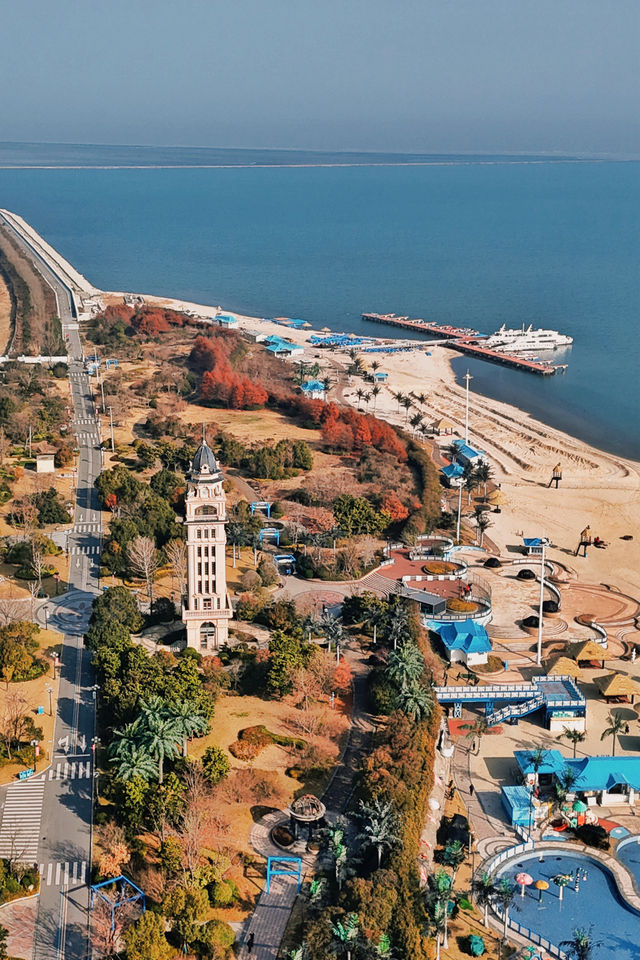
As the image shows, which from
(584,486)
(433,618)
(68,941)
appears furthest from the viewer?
(584,486)

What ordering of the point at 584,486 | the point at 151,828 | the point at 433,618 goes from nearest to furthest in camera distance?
1. the point at 151,828
2. the point at 433,618
3. the point at 584,486

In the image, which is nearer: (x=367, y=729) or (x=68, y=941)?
(x=68, y=941)

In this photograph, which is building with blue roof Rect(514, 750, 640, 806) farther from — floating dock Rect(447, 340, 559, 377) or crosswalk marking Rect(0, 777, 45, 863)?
floating dock Rect(447, 340, 559, 377)

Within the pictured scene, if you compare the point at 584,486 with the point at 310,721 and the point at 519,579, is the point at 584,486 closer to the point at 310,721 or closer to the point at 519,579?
the point at 519,579

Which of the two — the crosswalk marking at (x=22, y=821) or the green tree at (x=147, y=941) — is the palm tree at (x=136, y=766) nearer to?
the crosswalk marking at (x=22, y=821)

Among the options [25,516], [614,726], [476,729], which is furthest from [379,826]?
[25,516]

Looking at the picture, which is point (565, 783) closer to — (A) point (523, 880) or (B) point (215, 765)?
(A) point (523, 880)

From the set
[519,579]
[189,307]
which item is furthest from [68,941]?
[189,307]

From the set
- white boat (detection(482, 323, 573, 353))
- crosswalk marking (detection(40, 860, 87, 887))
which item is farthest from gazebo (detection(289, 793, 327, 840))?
white boat (detection(482, 323, 573, 353))
